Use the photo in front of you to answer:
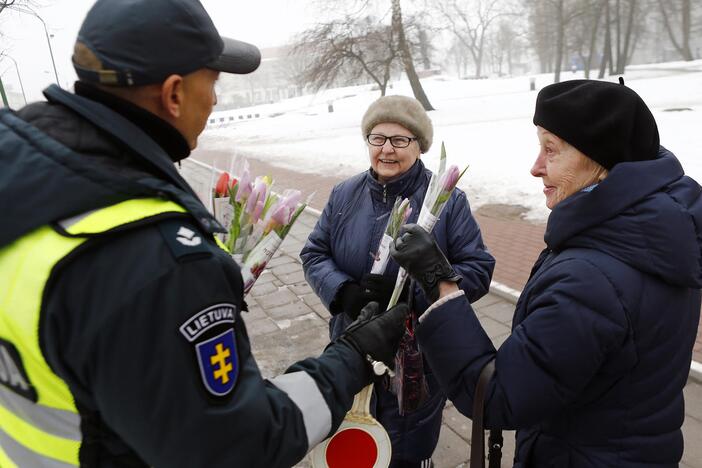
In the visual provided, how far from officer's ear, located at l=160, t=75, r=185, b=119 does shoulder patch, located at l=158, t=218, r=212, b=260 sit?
313 millimetres

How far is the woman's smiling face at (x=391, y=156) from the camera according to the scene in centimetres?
258

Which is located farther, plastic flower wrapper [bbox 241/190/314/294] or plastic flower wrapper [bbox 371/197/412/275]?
plastic flower wrapper [bbox 371/197/412/275]

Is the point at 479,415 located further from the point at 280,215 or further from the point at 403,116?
the point at 403,116

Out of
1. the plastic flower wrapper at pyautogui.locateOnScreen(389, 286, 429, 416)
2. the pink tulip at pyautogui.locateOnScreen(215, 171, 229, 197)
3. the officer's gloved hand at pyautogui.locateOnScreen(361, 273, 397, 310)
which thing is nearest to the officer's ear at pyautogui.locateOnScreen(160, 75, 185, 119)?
the pink tulip at pyautogui.locateOnScreen(215, 171, 229, 197)

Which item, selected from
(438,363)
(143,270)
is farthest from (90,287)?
(438,363)

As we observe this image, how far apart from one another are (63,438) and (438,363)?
1.06 meters

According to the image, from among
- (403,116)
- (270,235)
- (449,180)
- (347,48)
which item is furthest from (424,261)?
(347,48)

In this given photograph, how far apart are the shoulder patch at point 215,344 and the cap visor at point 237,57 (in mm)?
674

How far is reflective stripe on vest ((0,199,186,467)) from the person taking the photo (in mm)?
921

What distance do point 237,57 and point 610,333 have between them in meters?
1.31

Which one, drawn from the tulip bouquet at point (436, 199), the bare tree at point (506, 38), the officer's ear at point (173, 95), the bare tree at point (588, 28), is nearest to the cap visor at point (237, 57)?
the officer's ear at point (173, 95)

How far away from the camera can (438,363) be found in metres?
1.60

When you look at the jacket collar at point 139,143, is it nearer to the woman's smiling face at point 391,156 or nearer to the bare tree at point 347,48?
the woman's smiling face at point 391,156

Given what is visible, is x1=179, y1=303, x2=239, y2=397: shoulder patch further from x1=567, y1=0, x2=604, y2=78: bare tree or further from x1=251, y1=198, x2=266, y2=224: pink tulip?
x1=567, y1=0, x2=604, y2=78: bare tree
